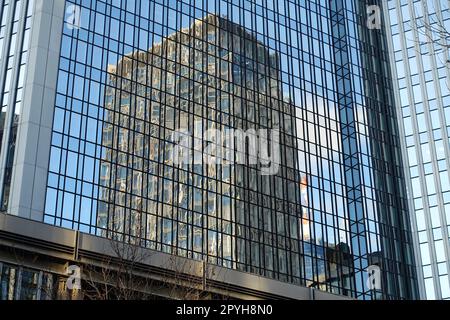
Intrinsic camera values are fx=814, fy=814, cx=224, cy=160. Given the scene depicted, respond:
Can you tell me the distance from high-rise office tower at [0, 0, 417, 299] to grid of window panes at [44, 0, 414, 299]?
0.49ft

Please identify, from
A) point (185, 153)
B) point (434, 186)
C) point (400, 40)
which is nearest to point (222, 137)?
point (185, 153)

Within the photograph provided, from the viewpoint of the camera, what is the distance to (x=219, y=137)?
79.8 meters

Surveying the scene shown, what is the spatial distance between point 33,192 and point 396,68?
56953 mm

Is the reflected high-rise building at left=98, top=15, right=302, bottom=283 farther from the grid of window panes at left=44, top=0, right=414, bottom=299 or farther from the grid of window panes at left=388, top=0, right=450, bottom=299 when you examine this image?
the grid of window panes at left=388, top=0, right=450, bottom=299

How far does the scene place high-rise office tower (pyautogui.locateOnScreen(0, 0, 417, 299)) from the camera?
67312mm

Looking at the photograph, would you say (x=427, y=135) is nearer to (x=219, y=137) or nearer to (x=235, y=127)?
(x=235, y=127)

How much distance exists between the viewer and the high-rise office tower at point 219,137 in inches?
2650

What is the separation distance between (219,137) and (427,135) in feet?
105

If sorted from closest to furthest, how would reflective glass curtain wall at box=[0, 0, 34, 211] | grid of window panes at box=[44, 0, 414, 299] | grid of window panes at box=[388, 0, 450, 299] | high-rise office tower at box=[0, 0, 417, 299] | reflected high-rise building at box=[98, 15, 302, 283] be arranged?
reflective glass curtain wall at box=[0, 0, 34, 211], high-rise office tower at box=[0, 0, 417, 299], grid of window panes at box=[44, 0, 414, 299], reflected high-rise building at box=[98, 15, 302, 283], grid of window panes at box=[388, 0, 450, 299]

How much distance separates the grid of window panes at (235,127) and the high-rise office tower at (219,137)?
0.15 m

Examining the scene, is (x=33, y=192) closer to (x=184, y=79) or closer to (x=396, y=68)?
(x=184, y=79)

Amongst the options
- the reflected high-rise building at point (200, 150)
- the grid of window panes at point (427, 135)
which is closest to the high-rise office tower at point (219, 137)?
the reflected high-rise building at point (200, 150)

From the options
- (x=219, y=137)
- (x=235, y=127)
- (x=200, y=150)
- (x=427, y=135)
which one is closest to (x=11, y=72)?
(x=200, y=150)

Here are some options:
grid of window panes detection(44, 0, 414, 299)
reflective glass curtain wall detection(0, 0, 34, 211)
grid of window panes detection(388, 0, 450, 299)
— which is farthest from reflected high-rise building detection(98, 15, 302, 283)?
grid of window panes detection(388, 0, 450, 299)
